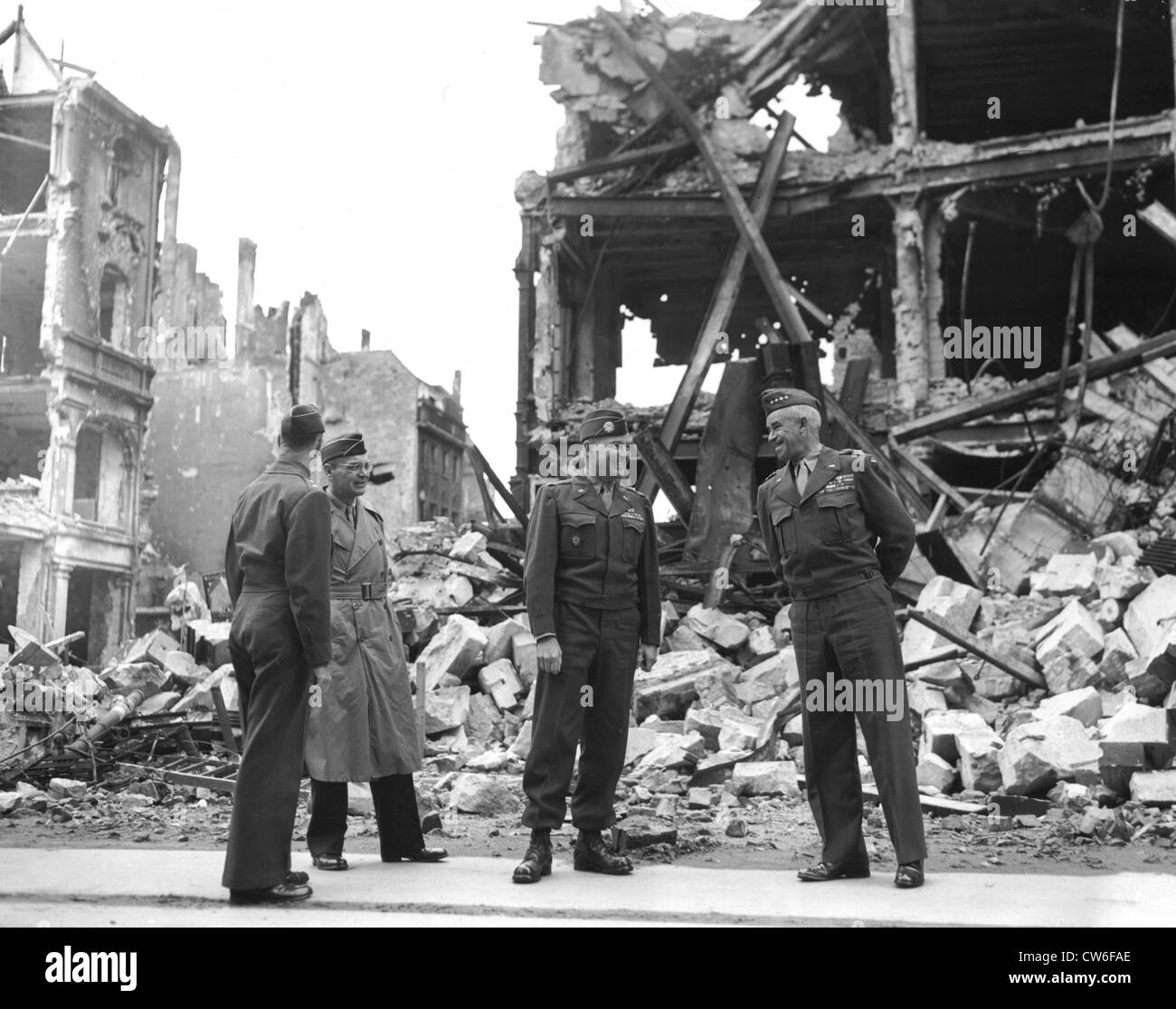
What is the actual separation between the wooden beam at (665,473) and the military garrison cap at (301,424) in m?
8.98

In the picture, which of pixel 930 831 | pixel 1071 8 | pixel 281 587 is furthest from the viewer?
pixel 1071 8

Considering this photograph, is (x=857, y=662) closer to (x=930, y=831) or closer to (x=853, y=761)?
(x=853, y=761)

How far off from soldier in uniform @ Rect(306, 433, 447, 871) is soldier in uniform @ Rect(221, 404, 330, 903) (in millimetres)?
493

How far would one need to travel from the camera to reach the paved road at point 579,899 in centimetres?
362

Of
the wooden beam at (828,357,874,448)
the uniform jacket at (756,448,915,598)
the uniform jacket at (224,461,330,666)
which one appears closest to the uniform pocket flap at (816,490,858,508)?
the uniform jacket at (756,448,915,598)

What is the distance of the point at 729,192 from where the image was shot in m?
16.8

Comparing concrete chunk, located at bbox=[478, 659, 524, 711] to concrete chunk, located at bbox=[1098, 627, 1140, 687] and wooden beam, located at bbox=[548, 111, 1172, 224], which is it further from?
wooden beam, located at bbox=[548, 111, 1172, 224]

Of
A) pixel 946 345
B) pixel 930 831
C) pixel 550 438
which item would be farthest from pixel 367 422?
pixel 930 831

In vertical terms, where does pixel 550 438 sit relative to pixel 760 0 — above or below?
below

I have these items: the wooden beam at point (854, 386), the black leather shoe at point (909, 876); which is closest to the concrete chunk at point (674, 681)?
the black leather shoe at point (909, 876)

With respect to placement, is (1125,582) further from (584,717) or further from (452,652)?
(584,717)

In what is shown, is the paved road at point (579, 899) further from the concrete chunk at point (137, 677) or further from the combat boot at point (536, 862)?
the concrete chunk at point (137, 677)

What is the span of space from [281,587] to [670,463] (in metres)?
9.64
